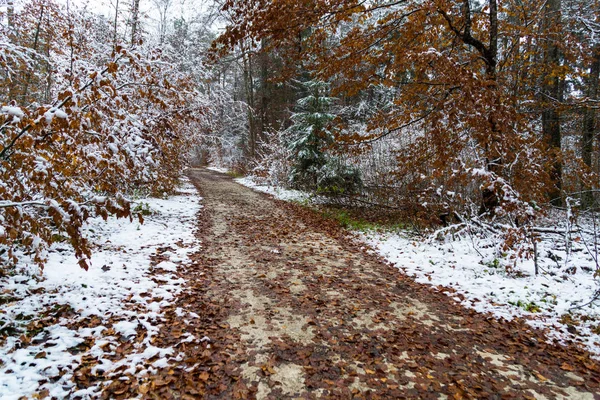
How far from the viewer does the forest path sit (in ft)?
9.51

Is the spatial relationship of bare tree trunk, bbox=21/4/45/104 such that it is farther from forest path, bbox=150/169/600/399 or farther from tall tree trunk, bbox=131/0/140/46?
forest path, bbox=150/169/600/399

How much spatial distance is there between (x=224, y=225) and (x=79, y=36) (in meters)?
6.39

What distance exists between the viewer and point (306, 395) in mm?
2781

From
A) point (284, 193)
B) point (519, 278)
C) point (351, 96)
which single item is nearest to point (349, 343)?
point (519, 278)

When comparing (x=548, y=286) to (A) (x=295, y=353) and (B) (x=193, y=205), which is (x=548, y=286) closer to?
(A) (x=295, y=353)

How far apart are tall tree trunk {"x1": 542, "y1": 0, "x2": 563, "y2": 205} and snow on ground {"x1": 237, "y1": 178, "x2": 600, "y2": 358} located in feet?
6.52

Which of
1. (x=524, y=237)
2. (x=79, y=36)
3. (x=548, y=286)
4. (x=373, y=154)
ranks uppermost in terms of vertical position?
(x=79, y=36)

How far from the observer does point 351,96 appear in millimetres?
8539

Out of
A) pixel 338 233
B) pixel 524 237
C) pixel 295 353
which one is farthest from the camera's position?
pixel 338 233

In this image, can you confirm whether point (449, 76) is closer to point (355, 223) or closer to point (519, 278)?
point (519, 278)

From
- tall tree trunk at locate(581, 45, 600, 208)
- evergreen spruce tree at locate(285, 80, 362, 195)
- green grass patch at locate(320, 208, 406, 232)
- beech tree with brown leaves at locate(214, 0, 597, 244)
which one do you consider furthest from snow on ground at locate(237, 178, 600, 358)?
tall tree trunk at locate(581, 45, 600, 208)

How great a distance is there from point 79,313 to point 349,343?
3107mm

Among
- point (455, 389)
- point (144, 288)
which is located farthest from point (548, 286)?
point (144, 288)

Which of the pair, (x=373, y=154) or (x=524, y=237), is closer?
(x=524, y=237)
